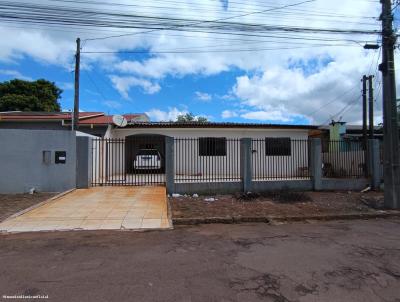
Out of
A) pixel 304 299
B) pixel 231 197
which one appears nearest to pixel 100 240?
pixel 304 299

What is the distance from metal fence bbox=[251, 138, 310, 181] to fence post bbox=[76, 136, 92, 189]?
6599 millimetres

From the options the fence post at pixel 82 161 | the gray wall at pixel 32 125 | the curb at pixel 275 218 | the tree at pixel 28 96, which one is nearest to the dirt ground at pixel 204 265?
the curb at pixel 275 218

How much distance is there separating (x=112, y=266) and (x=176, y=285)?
127cm

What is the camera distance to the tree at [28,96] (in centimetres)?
3291

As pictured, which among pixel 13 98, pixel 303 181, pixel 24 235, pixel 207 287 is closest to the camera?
pixel 207 287

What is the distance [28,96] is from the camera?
3409cm

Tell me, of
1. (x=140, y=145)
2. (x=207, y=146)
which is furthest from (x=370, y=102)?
(x=140, y=145)

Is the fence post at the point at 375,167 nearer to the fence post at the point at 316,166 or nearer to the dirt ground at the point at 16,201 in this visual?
the fence post at the point at 316,166

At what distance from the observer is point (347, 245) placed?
6809 millimetres

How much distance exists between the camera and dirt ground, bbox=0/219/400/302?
14.4 feet

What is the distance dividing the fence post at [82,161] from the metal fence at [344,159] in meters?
10.2

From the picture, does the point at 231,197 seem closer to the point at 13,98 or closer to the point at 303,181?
the point at 303,181

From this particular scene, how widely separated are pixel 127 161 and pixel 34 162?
285 inches

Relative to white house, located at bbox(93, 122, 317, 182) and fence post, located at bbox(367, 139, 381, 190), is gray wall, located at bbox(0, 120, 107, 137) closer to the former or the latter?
white house, located at bbox(93, 122, 317, 182)
